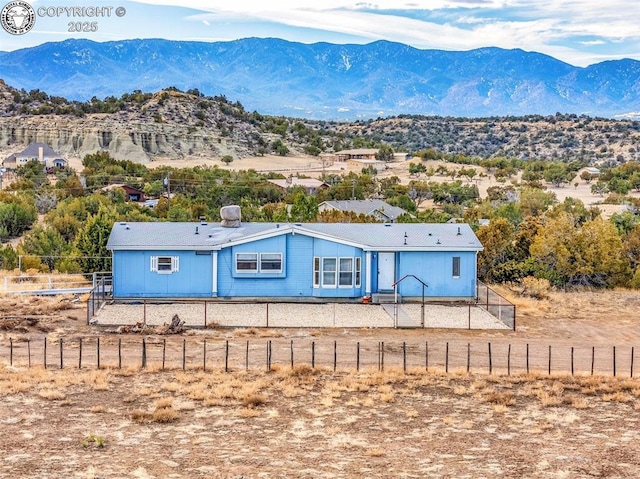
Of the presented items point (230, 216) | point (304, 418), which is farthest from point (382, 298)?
point (304, 418)

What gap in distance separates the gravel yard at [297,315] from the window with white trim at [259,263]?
50.4 inches

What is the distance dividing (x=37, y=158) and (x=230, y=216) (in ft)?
204

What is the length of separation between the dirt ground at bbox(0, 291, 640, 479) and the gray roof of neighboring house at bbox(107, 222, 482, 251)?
632cm

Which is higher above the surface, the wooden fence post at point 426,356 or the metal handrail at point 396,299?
the metal handrail at point 396,299

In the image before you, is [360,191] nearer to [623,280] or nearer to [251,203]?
[251,203]

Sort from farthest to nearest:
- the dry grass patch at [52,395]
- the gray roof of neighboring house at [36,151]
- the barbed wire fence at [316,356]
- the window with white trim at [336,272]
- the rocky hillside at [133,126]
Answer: the rocky hillside at [133,126], the gray roof of neighboring house at [36,151], the window with white trim at [336,272], the barbed wire fence at [316,356], the dry grass patch at [52,395]

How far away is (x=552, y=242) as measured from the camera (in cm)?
3847

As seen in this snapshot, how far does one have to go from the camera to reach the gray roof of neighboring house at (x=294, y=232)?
32125 mm

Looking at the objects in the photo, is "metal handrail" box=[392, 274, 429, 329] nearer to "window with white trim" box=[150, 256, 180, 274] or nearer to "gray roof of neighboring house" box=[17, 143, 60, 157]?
"window with white trim" box=[150, 256, 180, 274]

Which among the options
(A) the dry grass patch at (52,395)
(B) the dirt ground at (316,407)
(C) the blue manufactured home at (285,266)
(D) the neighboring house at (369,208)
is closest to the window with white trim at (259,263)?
(C) the blue manufactured home at (285,266)

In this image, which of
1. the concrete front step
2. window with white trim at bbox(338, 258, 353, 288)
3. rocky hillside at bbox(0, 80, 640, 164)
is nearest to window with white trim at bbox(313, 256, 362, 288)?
window with white trim at bbox(338, 258, 353, 288)

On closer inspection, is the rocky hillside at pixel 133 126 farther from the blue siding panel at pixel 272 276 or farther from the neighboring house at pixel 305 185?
the blue siding panel at pixel 272 276

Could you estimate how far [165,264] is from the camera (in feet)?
106

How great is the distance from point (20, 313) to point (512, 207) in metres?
34.9
